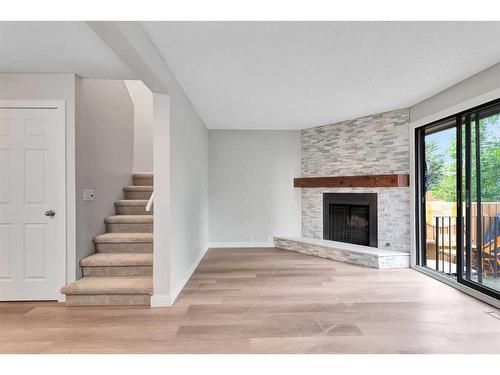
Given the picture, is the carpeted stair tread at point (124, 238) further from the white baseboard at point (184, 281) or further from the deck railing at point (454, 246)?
the deck railing at point (454, 246)

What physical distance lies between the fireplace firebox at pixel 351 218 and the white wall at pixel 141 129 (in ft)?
11.8

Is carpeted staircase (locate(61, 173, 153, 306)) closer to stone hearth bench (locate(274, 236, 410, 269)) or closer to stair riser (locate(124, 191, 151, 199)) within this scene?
stair riser (locate(124, 191, 151, 199))

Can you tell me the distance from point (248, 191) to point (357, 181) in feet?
6.91

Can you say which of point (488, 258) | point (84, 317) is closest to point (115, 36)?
point (84, 317)

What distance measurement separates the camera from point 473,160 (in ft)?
11.0

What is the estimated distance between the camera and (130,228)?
3.92 m

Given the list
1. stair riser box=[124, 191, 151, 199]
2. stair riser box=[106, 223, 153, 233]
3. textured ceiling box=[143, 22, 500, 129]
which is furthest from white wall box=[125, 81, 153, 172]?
stair riser box=[106, 223, 153, 233]

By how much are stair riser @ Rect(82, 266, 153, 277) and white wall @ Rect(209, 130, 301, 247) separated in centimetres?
275

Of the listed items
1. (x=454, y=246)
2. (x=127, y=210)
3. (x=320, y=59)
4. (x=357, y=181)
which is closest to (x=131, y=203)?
(x=127, y=210)

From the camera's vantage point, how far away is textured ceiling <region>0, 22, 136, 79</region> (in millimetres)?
2262

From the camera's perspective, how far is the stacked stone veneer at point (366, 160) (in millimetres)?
4625

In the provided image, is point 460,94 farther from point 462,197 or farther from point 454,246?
point 454,246

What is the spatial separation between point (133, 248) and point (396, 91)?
3757 millimetres
